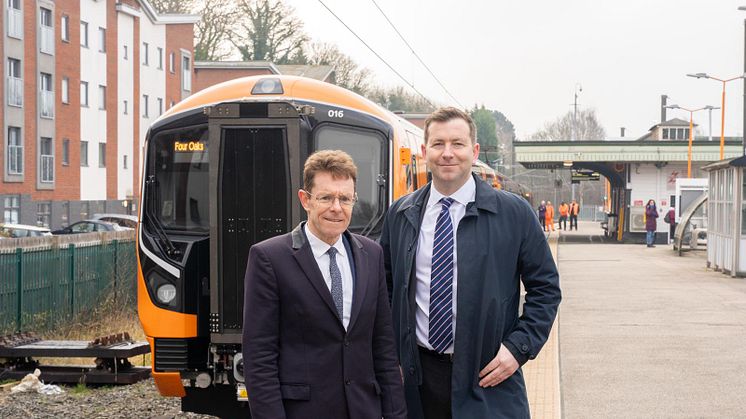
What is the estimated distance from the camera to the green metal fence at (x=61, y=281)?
1404 centimetres

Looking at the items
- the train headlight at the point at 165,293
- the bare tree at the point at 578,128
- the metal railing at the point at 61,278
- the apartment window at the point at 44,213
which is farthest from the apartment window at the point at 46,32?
the bare tree at the point at 578,128

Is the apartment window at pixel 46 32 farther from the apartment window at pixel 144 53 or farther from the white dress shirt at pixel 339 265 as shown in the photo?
the white dress shirt at pixel 339 265

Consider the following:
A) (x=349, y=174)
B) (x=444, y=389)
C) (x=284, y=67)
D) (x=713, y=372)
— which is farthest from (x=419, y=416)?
(x=284, y=67)

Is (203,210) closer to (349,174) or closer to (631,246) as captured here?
(349,174)

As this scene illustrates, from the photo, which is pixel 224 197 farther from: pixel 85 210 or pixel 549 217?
pixel 549 217

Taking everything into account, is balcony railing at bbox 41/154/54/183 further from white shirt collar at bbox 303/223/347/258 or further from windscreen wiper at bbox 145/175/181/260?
white shirt collar at bbox 303/223/347/258

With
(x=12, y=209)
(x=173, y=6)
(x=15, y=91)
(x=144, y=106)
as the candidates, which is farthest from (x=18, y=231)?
(x=173, y=6)

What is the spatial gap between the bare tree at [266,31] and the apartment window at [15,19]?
1000 inches

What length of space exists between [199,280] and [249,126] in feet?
4.18

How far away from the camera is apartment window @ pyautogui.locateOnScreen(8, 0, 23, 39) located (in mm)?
39750

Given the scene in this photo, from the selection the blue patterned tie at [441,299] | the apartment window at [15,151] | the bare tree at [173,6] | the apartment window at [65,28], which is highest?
the bare tree at [173,6]

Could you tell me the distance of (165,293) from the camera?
8281 millimetres

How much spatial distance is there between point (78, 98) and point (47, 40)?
3.42 metres

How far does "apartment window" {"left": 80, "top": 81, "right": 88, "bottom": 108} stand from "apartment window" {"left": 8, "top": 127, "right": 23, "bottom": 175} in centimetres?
565
